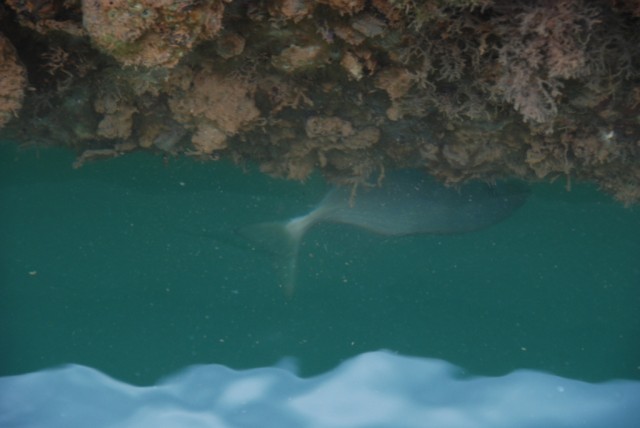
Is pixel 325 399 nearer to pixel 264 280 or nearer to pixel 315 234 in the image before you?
pixel 264 280

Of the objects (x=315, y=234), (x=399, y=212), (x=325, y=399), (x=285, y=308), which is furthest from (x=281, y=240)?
(x=325, y=399)

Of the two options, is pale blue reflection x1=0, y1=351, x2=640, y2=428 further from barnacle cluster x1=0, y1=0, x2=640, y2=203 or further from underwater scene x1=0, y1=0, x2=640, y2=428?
barnacle cluster x1=0, y1=0, x2=640, y2=203

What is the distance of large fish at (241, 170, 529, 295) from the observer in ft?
14.1

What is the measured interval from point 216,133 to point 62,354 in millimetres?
2347

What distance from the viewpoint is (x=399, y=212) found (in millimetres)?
4426

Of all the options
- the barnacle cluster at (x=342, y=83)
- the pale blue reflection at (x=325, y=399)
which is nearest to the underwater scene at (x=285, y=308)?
the pale blue reflection at (x=325, y=399)

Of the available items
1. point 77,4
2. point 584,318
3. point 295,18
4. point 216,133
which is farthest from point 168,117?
point 584,318

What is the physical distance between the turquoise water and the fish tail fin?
0.25 ft

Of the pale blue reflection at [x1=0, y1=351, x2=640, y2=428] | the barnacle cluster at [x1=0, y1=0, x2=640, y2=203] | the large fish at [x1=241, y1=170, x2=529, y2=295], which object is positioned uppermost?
the barnacle cluster at [x1=0, y1=0, x2=640, y2=203]

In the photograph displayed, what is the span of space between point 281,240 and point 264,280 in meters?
0.39

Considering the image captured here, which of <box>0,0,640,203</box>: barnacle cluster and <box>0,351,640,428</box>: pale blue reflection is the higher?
<box>0,0,640,203</box>: barnacle cluster

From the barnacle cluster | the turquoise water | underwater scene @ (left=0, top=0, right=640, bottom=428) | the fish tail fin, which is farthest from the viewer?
the fish tail fin

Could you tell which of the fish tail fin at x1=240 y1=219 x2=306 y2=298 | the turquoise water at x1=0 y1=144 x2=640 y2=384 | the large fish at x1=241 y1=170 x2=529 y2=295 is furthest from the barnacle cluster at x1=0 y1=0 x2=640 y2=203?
the turquoise water at x1=0 y1=144 x2=640 y2=384

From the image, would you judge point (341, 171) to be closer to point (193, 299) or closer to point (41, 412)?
point (193, 299)
